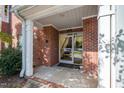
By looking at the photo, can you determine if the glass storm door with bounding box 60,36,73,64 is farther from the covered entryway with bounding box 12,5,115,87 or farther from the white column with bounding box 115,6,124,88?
the white column with bounding box 115,6,124,88

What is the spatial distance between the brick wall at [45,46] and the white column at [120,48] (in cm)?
668

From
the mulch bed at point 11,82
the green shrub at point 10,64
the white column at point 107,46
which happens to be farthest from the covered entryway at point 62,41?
the white column at point 107,46

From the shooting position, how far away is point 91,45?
655 centimetres

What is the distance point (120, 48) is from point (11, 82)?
534 centimetres

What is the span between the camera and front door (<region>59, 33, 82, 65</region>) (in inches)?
371

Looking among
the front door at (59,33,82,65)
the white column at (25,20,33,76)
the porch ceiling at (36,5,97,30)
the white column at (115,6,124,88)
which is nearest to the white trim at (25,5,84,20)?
the white column at (25,20,33,76)

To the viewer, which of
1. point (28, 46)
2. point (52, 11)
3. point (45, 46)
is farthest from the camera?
point (45, 46)

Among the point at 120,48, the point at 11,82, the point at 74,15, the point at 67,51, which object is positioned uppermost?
the point at 74,15

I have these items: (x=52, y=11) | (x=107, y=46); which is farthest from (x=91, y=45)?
(x=107, y=46)

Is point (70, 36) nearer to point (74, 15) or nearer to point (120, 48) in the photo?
point (74, 15)

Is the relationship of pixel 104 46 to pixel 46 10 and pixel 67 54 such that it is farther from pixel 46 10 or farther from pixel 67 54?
pixel 67 54

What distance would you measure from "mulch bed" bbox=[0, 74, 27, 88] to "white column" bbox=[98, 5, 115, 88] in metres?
4.01

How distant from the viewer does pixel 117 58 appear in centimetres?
249

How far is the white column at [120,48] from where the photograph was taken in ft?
7.97
